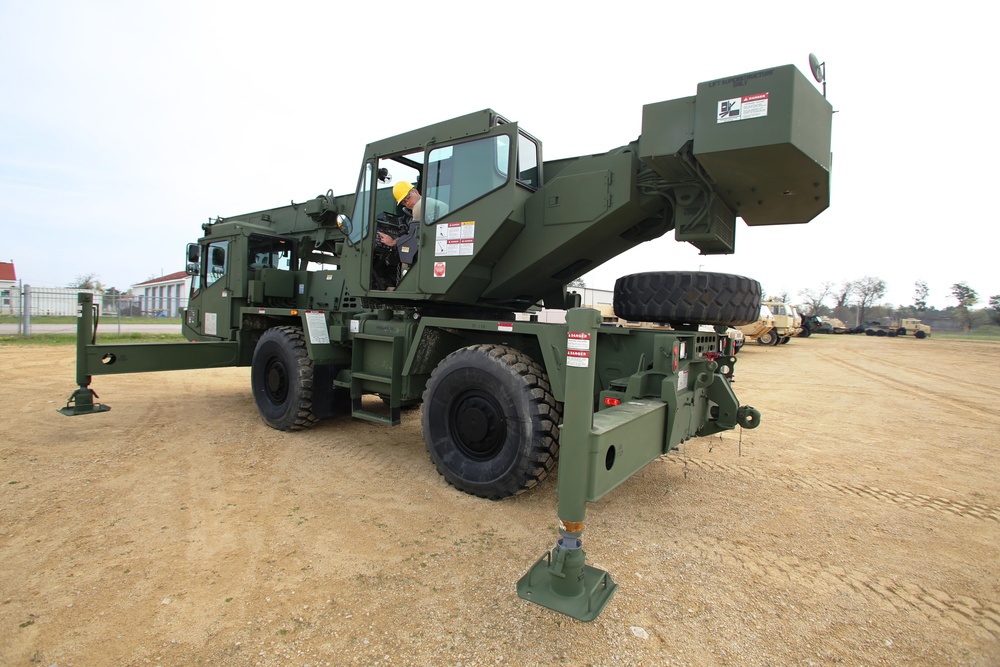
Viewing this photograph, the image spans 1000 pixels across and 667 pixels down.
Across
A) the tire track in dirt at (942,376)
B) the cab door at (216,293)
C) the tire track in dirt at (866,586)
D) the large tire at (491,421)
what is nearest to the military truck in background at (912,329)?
the tire track in dirt at (942,376)

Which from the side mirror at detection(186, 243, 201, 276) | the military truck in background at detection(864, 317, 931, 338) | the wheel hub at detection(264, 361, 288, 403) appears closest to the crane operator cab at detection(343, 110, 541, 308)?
the wheel hub at detection(264, 361, 288, 403)

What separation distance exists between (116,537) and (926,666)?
174 inches

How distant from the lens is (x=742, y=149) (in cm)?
327

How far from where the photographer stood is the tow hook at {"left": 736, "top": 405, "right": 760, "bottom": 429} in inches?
170

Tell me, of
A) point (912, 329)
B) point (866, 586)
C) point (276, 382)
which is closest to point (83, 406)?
point (276, 382)

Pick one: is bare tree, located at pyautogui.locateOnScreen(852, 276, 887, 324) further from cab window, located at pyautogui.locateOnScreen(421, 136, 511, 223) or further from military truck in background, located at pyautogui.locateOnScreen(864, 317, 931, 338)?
cab window, located at pyautogui.locateOnScreen(421, 136, 511, 223)

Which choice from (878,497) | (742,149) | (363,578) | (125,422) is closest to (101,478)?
(125,422)

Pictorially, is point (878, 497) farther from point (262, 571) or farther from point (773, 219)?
point (262, 571)

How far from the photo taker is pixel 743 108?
128 inches

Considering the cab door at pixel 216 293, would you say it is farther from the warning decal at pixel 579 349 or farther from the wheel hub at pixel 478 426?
the warning decal at pixel 579 349

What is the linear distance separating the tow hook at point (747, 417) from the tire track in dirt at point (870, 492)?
0.77 m

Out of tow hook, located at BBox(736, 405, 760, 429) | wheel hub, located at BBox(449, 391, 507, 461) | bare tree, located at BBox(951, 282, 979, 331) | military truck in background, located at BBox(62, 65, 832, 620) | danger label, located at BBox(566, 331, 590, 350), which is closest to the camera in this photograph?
danger label, located at BBox(566, 331, 590, 350)

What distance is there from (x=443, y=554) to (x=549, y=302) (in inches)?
127

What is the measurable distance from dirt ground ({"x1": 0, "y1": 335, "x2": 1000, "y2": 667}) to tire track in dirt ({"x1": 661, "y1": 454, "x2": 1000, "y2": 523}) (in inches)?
1.1
